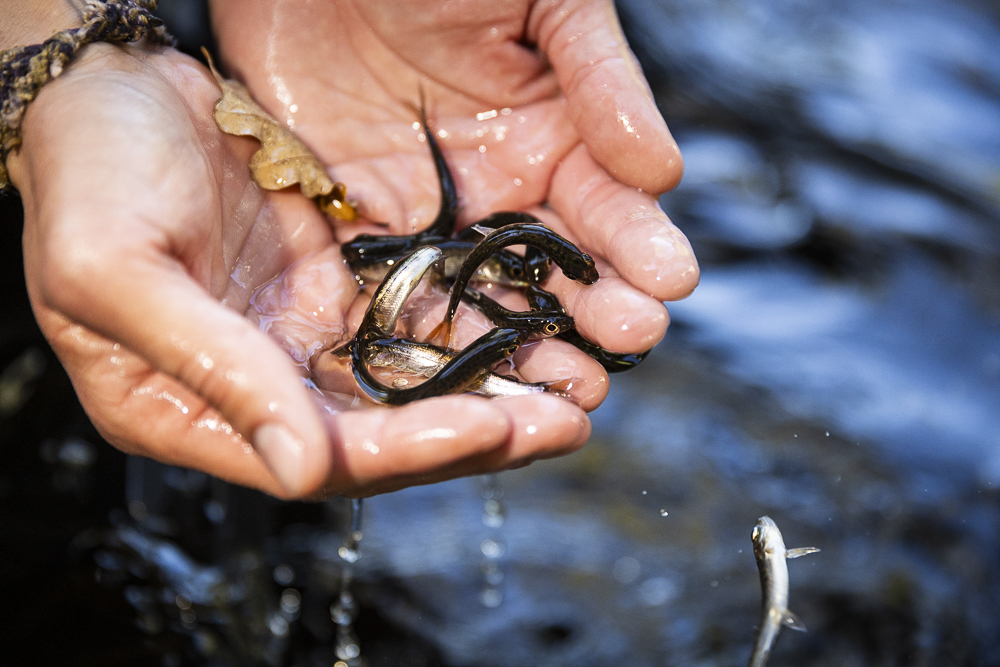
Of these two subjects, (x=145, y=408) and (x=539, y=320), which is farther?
(x=539, y=320)

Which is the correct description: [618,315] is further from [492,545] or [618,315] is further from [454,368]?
[492,545]

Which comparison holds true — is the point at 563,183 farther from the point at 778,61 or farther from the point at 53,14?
the point at 778,61

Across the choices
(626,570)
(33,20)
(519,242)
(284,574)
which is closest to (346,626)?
(284,574)

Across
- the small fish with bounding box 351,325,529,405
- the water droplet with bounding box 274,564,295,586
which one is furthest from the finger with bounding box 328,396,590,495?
the water droplet with bounding box 274,564,295,586

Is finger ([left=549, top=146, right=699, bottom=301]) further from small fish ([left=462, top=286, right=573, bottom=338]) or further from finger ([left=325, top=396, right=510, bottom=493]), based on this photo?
finger ([left=325, top=396, right=510, bottom=493])

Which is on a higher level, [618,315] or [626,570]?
[618,315]

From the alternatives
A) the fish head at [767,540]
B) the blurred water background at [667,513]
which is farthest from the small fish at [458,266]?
the blurred water background at [667,513]

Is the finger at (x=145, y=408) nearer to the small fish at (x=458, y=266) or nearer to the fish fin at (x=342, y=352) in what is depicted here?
the fish fin at (x=342, y=352)
